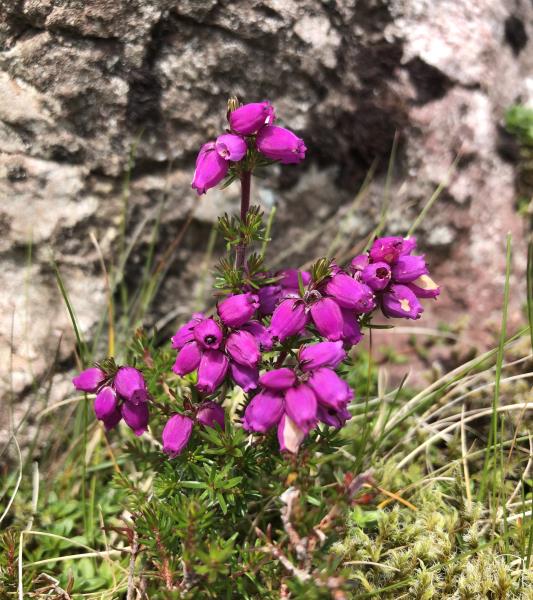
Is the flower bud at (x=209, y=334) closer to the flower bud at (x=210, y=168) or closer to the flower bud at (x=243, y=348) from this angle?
the flower bud at (x=243, y=348)

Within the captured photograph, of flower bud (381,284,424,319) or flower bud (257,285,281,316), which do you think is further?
flower bud (257,285,281,316)

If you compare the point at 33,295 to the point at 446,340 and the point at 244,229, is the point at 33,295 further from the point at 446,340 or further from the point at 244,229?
the point at 446,340

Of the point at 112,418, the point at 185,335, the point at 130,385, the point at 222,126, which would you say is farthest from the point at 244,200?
the point at 222,126

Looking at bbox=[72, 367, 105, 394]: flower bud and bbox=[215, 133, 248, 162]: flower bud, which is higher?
bbox=[215, 133, 248, 162]: flower bud

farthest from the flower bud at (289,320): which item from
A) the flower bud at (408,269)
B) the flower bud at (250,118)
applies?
the flower bud at (250,118)

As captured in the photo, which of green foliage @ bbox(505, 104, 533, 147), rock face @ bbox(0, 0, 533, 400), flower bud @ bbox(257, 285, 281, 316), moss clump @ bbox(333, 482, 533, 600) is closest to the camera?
flower bud @ bbox(257, 285, 281, 316)

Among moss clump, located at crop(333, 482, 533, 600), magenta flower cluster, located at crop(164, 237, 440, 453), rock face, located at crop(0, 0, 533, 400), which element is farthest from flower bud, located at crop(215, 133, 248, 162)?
moss clump, located at crop(333, 482, 533, 600)

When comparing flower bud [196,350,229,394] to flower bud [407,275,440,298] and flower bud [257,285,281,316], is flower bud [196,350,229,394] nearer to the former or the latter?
flower bud [257,285,281,316]

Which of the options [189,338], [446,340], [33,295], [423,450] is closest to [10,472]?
[33,295]
